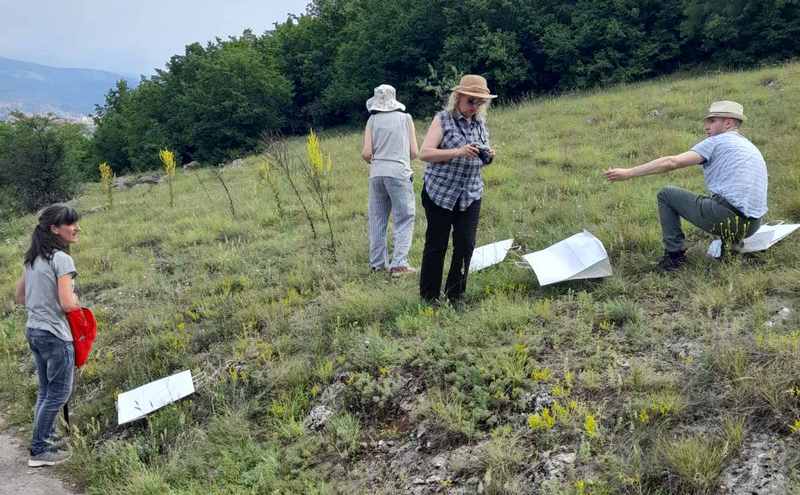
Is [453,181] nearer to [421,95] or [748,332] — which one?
[748,332]

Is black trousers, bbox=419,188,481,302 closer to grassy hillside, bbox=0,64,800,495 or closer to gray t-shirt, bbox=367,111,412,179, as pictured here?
grassy hillside, bbox=0,64,800,495

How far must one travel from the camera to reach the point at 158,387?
4.32m

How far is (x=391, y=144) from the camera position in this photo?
17.6 ft

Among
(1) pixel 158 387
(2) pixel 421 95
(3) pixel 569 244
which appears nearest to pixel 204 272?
(1) pixel 158 387

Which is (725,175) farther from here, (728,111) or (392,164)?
(392,164)

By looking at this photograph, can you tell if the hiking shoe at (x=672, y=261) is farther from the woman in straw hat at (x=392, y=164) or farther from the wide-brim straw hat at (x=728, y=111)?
the woman in straw hat at (x=392, y=164)

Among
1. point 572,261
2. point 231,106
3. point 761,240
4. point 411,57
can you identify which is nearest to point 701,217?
point 761,240

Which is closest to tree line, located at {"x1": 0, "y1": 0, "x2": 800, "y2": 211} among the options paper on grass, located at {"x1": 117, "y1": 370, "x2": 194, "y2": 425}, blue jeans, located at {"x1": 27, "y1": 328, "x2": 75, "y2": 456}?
paper on grass, located at {"x1": 117, "y1": 370, "x2": 194, "y2": 425}

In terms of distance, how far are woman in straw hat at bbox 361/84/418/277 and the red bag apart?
8.68 feet

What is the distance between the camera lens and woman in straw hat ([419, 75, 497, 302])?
4.04 metres

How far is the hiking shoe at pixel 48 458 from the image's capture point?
153 inches

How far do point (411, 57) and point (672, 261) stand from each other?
2579 centimetres

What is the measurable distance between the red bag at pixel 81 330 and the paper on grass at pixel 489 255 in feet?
10.2

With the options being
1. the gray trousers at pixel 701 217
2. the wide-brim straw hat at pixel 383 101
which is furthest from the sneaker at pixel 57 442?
the gray trousers at pixel 701 217
